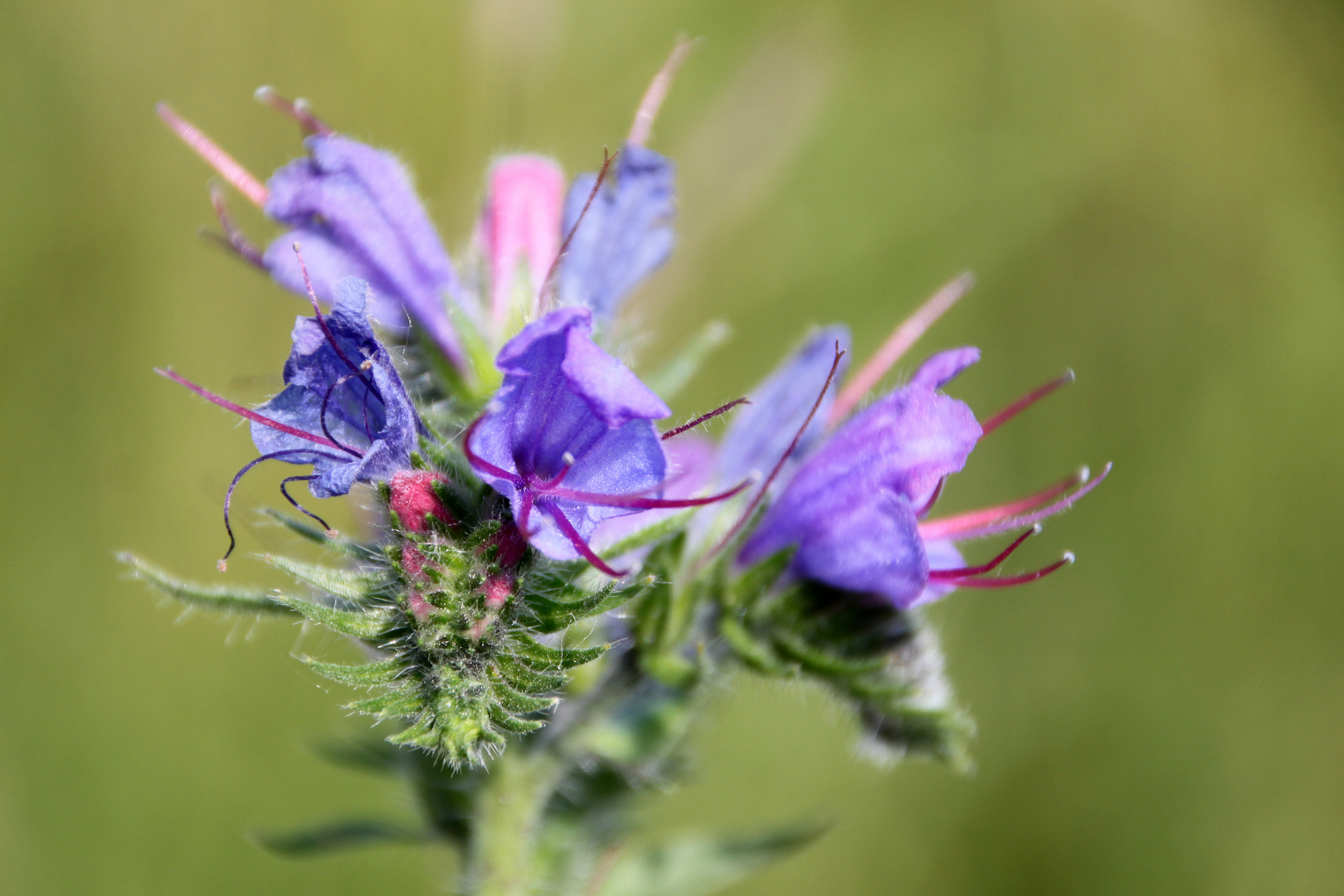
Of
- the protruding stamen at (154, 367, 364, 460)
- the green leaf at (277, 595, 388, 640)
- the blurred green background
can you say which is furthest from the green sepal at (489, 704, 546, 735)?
the blurred green background

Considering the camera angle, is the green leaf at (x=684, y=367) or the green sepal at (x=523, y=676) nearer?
the green sepal at (x=523, y=676)

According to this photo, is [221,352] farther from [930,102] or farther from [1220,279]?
[1220,279]

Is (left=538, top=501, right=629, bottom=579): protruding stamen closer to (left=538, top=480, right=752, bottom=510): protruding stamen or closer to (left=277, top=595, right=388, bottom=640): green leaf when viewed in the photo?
(left=538, top=480, right=752, bottom=510): protruding stamen

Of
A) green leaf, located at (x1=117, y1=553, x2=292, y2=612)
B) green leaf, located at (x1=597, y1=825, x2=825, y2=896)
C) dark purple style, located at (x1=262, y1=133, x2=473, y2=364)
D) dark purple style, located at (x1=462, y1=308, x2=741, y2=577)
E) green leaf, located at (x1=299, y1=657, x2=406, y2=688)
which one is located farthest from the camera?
green leaf, located at (x1=597, y1=825, x2=825, y2=896)

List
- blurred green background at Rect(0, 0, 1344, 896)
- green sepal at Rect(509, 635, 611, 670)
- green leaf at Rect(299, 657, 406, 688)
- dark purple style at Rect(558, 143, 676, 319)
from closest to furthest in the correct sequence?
green leaf at Rect(299, 657, 406, 688)
green sepal at Rect(509, 635, 611, 670)
dark purple style at Rect(558, 143, 676, 319)
blurred green background at Rect(0, 0, 1344, 896)

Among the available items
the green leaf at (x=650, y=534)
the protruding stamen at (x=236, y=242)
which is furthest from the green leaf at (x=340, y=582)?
the protruding stamen at (x=236, y=242)

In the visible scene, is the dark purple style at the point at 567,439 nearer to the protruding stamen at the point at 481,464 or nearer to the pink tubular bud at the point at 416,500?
the protruding stamen at the point at 481,464

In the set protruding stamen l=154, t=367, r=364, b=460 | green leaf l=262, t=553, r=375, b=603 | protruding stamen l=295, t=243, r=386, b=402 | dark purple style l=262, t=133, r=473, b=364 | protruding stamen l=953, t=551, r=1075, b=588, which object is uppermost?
dark purple style l=262, t=133, r=473, b=364

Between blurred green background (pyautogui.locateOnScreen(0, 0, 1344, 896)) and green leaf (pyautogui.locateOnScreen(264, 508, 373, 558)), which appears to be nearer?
green leaf (pyautogui.locateOnScreen(264, 508, 373, 558))
